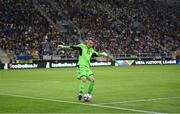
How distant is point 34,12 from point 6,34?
6228 mm

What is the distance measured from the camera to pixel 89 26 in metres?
56.1

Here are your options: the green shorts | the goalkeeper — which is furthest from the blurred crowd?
the green shorts

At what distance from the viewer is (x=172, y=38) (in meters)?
62.8

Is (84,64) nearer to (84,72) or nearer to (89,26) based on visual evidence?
(84,72)

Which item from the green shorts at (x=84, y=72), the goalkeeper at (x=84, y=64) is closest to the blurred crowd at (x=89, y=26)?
the goalkeeper at (x=84, y=64)

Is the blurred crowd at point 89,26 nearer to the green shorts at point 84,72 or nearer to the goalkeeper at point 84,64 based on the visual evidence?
the goalkeeper at point 84,64

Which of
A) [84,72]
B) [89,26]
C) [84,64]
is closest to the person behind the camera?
[84,72]

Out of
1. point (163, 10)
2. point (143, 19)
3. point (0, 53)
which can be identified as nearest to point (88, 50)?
point (0, 53)

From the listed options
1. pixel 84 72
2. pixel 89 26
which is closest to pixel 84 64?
pixel 84 72

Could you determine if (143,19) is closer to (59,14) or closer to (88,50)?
(59,14)

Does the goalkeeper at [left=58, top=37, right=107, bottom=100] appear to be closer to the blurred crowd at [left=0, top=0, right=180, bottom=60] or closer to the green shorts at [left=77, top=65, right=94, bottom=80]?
the green shorts at [left=77, top=65, right=94, bottom=80]

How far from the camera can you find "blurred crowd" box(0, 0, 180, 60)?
4928cm

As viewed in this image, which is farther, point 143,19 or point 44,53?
point 143,19

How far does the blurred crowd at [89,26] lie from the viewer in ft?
162
